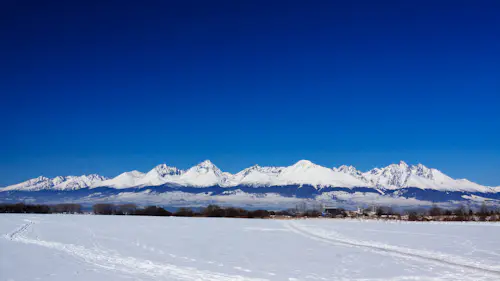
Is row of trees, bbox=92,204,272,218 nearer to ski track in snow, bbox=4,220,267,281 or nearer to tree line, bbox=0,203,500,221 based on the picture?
tree line, bbox=0,203,500,221

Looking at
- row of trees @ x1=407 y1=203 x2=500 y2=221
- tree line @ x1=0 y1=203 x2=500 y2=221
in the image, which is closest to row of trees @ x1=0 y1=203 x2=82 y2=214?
tree line @ x1=0 y1=203 x2=500 y2=221

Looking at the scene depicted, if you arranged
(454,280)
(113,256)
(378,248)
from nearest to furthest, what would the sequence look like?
1. (454,280)
2. (113,256)
3. (378,248)

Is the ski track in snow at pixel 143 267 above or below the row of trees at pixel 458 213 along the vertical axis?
below

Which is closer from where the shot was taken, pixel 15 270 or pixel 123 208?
pixel 15 270

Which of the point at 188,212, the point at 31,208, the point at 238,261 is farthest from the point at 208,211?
the point at 238,261

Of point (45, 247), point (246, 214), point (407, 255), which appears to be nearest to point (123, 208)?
point (246, 214)

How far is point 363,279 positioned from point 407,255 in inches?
334

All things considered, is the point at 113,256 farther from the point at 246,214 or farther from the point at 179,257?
the point at 246,214

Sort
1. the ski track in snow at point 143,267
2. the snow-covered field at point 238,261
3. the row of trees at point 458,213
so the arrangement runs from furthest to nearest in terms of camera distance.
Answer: the row of trees at point 458,213 < the snow-covered field at point 238,261 < the ski track in snow at point 143,267

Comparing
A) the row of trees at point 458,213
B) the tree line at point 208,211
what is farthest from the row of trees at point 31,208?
the row of trees at point 458,213

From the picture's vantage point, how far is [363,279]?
1623 centimetres

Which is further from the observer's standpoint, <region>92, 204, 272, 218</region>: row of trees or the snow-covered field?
<region>92, 204, 272, 218</region>: row of trees

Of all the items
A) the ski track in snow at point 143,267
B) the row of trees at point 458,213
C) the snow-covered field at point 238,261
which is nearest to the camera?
the ski track in snow at point 143,267

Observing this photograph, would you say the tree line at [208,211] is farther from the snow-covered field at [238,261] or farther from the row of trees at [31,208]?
the snow-covered field at [238,261]
